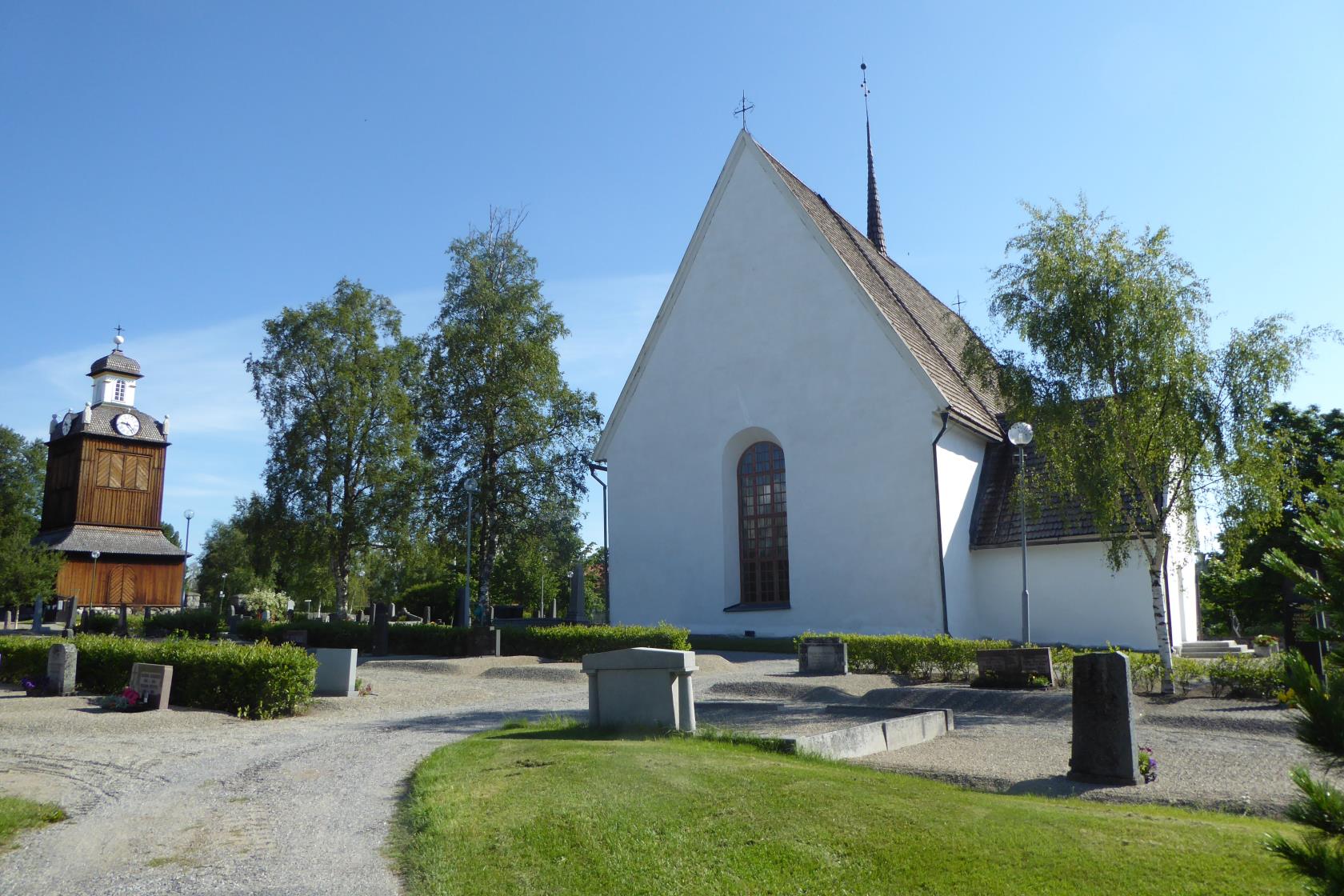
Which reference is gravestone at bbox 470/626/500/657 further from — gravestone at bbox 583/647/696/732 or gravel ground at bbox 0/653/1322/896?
gravestone at bbox 583/647/696/732

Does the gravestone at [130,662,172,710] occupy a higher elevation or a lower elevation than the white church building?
lower

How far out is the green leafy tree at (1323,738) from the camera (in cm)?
255

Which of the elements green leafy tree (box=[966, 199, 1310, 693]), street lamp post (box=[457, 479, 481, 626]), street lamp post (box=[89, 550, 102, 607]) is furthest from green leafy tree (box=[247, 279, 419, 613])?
green leafy tree (box=[966, 199, 1310, 693])

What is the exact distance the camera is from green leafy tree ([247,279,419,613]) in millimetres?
33531

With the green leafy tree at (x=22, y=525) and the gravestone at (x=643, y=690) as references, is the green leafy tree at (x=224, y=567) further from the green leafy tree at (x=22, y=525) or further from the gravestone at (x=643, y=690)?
the gravestone at (x=643, y=690)

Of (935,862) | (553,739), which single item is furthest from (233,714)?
(935,862)

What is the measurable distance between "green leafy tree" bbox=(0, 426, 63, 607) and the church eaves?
32.6 meters

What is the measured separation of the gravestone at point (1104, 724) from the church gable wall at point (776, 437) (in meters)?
14.8

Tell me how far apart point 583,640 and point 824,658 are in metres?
5.57

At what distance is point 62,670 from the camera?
47.1 feet

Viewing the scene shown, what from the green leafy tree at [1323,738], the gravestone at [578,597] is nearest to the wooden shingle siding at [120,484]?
the gravestone at [578,597]

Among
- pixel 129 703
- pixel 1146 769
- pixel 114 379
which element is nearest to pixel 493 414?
pixel 129 703

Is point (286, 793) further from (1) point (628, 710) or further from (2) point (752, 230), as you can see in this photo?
(2) point (752, 230)

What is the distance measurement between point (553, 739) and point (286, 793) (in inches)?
109
